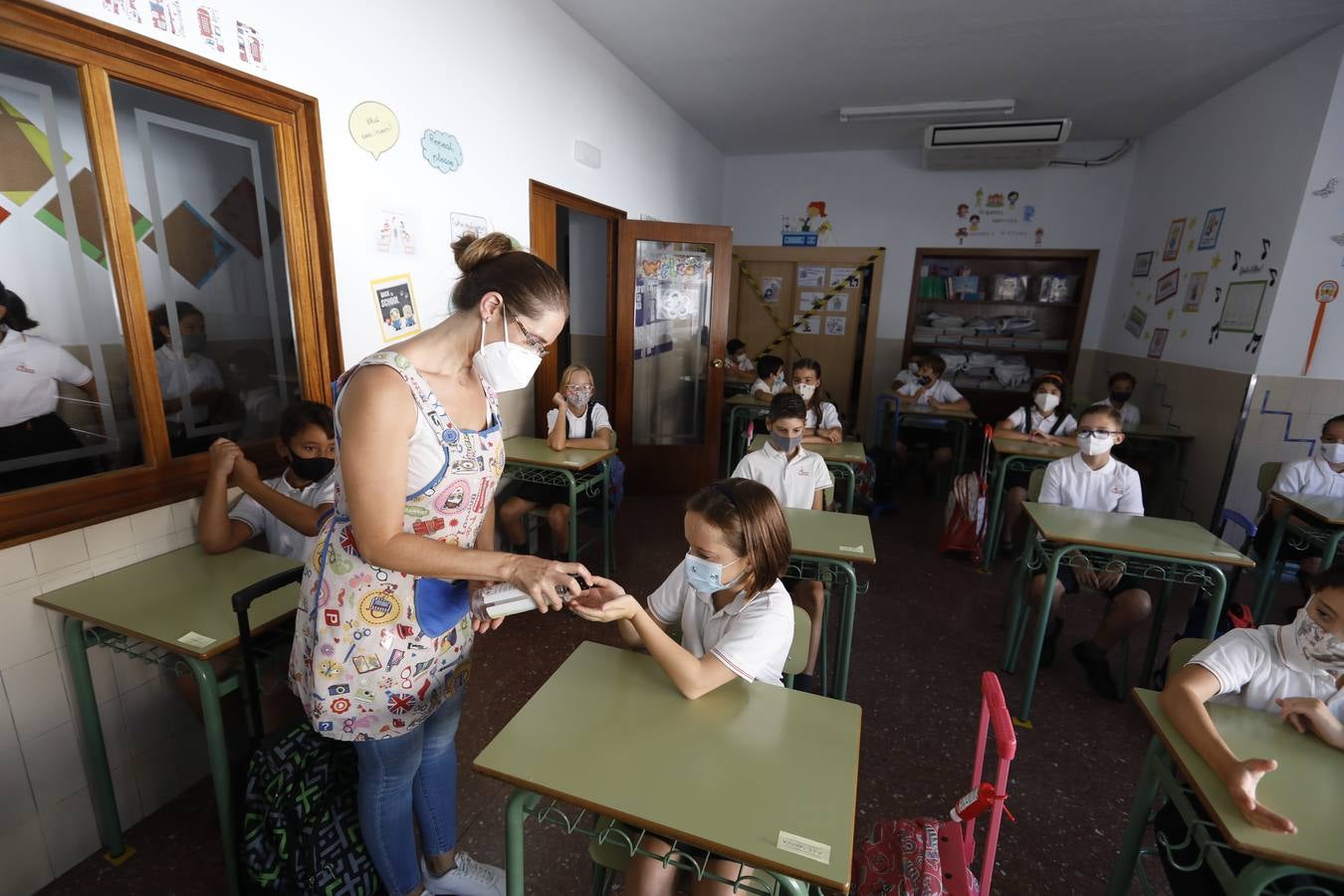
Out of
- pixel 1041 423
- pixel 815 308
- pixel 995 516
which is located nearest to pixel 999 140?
pixel 815 308

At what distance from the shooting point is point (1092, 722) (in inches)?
95.7

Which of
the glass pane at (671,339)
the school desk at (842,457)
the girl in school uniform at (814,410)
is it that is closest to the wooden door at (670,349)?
the glass pane at (671,339)


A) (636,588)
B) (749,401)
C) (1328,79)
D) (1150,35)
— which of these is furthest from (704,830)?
(1328,79)

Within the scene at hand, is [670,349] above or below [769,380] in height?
above

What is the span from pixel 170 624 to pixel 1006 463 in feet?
13.0

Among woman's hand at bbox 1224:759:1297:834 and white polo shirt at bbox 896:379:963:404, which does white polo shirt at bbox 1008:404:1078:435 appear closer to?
white polo shirt at bbox 896:379:963:404

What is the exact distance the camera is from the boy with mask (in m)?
1.83

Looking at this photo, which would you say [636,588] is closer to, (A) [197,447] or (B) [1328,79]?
(A) [197,447]

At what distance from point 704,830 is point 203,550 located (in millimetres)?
1743

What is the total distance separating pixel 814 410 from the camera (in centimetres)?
396

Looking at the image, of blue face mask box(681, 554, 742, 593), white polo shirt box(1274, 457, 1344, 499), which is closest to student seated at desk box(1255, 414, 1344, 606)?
white polo shirt box(1274, 457, 1344, 499)

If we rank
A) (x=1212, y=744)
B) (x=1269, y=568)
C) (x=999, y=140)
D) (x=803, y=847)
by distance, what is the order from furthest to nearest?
(x=999, y=140)
(x=1269, y=568)
(x=1212, y=744)
(x=803, y=847)

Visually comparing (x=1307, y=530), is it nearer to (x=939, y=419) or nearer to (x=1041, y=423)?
(x=1041, y=423)

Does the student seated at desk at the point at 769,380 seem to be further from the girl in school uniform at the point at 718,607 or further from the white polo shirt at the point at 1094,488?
the girl in school uniform at the point at 718,607
